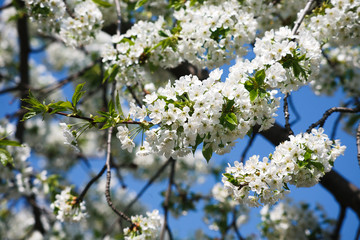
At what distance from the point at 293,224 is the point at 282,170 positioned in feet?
13.4

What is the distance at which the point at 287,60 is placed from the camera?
2.35 m

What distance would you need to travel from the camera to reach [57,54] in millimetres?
10805

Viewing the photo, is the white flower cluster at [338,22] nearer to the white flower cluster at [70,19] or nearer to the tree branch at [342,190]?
the tree branch at [342,190]

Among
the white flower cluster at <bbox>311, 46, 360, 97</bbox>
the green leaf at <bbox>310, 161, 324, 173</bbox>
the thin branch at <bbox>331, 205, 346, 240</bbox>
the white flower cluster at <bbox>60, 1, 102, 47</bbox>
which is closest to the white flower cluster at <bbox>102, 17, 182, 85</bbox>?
the white flower cluster at <bbox>60, 1, 102, 47</bbox>

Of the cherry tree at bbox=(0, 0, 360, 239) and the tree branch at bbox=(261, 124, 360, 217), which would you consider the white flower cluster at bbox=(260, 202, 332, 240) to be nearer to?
the cherry tree at bbox=(0, 0, 360, 239)

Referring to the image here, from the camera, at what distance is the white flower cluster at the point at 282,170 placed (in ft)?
6.86

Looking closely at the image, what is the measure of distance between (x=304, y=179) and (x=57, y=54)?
10112mm

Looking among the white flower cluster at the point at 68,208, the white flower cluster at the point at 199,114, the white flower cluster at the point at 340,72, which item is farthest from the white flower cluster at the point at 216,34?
the white flower cluster at the point at 340,72

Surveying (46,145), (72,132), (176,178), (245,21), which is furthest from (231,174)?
(46,145)

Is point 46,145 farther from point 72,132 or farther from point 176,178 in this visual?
point 72,132

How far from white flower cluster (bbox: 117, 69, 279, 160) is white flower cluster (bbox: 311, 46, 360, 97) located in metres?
4.53

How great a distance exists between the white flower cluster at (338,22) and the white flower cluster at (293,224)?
3327 millimetres

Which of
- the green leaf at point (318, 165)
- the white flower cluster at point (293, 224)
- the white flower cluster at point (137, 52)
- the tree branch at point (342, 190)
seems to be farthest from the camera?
the white flower cluster at point (293, 224)

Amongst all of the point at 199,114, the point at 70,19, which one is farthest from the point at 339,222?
the point at 70,19
